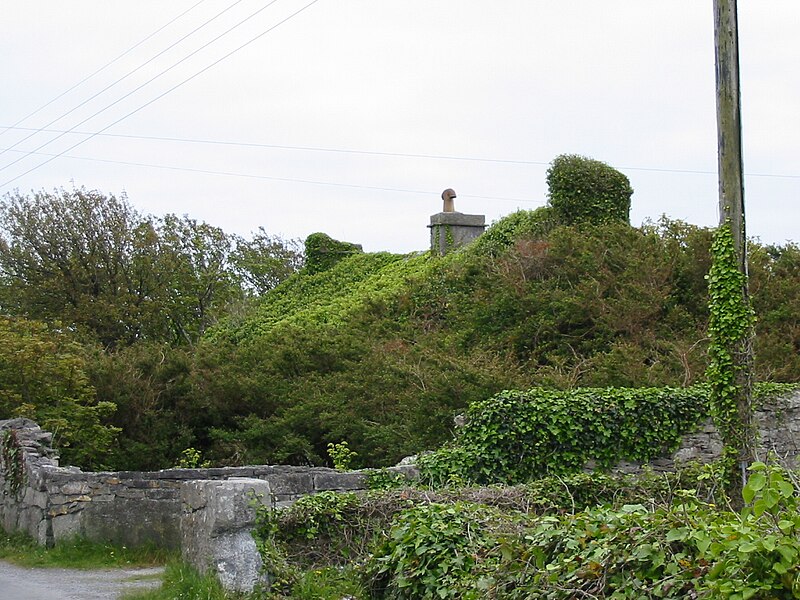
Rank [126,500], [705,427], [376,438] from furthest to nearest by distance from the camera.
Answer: [376,438]
[705,427]
[126,500]

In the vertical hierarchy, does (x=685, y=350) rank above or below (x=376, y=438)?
above

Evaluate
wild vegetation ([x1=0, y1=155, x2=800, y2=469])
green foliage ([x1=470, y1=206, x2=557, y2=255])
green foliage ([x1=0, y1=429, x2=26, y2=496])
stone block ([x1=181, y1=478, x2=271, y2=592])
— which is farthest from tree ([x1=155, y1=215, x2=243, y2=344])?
stone block ([x1=181, y1=478, x2=271, y2=592])

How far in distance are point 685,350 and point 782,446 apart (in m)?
2.99

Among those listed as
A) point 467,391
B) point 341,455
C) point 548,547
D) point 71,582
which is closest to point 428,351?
point 467,391

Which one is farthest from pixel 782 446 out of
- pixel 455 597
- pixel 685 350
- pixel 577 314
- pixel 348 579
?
pixel 455 597

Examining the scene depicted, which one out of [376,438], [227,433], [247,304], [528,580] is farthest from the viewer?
[247,304]

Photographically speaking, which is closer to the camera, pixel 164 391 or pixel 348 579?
pixel 348 579

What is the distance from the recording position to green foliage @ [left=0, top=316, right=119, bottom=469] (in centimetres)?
1800

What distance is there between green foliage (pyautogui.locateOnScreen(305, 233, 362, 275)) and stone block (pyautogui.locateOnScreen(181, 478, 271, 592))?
27786 millimetres

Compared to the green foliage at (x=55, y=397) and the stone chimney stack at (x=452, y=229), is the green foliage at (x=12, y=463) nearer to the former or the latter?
the green foliage at (x=55, y=397)

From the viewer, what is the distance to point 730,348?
1192 cm

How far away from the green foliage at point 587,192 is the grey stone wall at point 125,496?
46.0ft

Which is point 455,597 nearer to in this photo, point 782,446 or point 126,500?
point 126,500

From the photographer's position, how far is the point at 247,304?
35.0 meters
